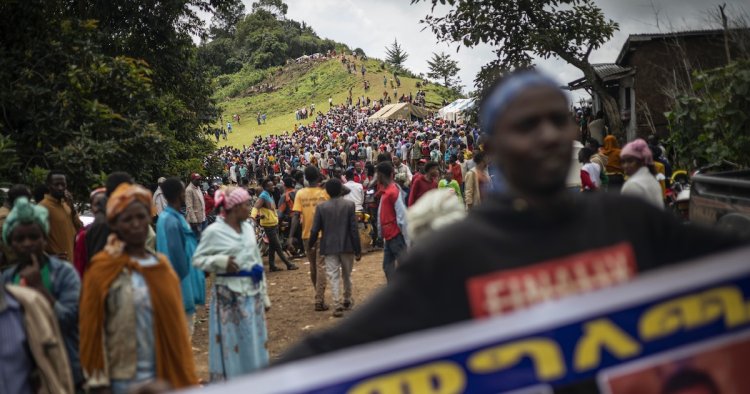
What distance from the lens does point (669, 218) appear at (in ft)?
6.35

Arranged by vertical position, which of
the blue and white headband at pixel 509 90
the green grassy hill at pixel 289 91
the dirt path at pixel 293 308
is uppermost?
the green grassy hill at pixel 289 91

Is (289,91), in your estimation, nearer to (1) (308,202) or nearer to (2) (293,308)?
(1) (308,202)

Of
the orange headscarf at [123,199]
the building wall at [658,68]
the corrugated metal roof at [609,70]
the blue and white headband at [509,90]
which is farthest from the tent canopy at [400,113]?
the blue and white headband at [509,90]

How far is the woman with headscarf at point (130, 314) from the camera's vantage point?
4.23 meters

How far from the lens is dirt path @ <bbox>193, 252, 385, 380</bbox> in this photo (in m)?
8.73

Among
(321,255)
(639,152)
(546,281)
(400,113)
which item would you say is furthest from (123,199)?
(400,113)

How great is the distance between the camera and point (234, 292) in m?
6.15

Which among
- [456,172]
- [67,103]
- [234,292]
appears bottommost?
[234,292]

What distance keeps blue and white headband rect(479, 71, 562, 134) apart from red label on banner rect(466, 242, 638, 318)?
0.38 m

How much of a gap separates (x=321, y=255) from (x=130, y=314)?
5.73m

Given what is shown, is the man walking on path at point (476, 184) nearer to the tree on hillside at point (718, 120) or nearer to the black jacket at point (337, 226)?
the black jacket at point (337, 226)

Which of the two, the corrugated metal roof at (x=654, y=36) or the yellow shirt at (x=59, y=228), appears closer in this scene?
the yellow shirt at (x=59, y=228)

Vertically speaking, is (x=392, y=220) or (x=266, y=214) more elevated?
(x=266, y=214)

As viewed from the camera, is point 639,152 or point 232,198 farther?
point 639,152
